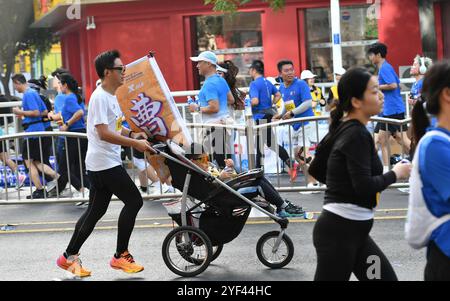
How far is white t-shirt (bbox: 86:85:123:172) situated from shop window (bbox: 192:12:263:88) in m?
16.0

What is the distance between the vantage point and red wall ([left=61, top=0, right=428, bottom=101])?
72.7ft

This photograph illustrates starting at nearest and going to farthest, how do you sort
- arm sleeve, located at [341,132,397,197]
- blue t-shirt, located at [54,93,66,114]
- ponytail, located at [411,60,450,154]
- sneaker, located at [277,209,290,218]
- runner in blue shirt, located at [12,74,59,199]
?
ponytail, located at [411,60,450,154]
arm sleeve, located at [341,132,397,197]
sneaker, located at [277,209,290,218]
runner in blue shirt, located at [12,74,59,199]
blue t-shirt, located at [54,93,66,114]

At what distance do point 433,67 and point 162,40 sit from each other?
20.1 m

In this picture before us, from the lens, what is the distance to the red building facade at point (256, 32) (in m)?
22.2

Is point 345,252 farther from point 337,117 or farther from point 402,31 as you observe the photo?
point 402,31

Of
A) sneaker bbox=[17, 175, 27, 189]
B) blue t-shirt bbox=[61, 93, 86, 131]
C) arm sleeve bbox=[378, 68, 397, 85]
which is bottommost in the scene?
sneaker bbox=[17, 175, 27, 189]

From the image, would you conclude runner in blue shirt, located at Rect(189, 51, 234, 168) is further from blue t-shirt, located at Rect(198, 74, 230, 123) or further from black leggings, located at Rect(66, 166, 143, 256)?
black leggings, located at Rect(66, 166, 143, 256)

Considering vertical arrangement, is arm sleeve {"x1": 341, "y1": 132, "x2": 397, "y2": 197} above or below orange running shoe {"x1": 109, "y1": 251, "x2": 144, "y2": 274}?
above

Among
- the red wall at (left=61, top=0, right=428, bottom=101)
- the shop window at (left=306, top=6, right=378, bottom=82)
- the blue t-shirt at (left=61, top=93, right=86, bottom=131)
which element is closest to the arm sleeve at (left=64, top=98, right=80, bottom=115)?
the blue t-shirt at (left=61, top=93, right=86, bottom=131)

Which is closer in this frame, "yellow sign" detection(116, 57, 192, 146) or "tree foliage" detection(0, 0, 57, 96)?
"yellow sign" detection(116, 57, 192, 146)

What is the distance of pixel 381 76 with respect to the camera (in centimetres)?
1355

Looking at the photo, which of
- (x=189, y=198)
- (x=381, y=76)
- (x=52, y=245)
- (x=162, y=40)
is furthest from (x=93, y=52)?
(x=189, y=198)

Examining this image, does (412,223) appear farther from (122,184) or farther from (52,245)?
(52,245)

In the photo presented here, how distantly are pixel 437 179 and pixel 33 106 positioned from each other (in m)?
10.3
